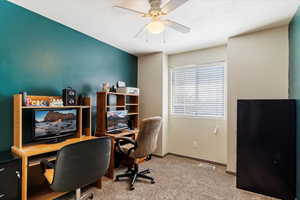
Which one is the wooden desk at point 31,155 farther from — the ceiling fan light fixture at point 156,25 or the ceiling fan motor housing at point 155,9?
the ceiling fan motor housing at point 155,9

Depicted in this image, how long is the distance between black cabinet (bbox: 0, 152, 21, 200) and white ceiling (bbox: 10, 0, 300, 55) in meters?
1.91

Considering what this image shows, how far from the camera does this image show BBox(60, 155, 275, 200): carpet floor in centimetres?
215

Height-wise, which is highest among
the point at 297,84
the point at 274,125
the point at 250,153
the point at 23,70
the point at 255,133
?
the point at 23,70

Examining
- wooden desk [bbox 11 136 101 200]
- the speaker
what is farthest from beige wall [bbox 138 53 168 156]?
wooden desk [bbox 11 136 101 200]

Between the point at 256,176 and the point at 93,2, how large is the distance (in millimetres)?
3287

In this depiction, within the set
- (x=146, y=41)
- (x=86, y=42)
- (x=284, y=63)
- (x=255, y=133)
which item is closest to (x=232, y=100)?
(x=255, y=133)

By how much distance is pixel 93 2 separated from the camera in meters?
1.90

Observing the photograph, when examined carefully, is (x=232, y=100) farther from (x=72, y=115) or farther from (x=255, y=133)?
(x=72, y=115)

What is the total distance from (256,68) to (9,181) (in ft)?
12.3

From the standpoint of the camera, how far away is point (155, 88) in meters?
3.82

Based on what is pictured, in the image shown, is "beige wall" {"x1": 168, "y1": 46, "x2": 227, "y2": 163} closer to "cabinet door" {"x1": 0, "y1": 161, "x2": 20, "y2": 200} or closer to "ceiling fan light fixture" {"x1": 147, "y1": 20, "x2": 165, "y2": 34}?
"ceiling fan light fixture" {"x1": 147, "y1": 20, "x2": 165, "y2": 34}

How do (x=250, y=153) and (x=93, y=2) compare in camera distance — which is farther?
(x=250, y=153)

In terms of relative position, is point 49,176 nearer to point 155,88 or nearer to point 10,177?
point 10,177

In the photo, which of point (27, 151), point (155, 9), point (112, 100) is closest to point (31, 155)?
point (27, 151)
